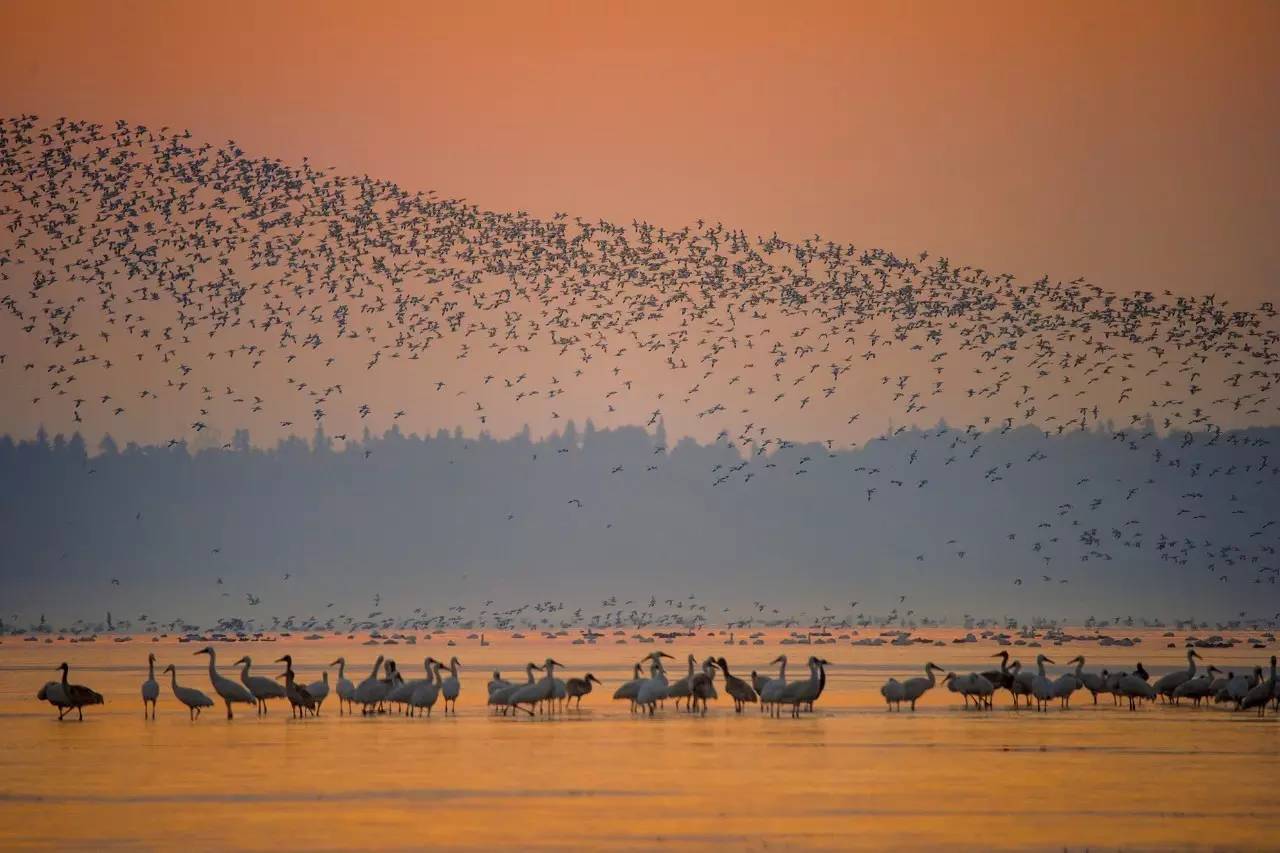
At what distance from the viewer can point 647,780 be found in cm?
2481

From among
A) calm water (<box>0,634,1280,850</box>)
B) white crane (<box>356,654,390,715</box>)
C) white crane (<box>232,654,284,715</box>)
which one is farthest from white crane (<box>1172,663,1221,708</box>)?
white crane (<box>232,654,284,715</box>)

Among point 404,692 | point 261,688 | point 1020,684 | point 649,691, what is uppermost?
point 261,688

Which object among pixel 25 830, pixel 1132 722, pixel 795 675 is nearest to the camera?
pixel 25 830

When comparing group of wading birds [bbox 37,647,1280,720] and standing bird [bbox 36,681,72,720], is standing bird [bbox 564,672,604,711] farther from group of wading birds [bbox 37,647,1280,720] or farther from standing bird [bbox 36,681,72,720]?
standing bird [bbox 36,681,72,720]

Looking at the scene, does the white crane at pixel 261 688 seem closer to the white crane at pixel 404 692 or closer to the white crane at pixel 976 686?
the white crane at pixel 404 692

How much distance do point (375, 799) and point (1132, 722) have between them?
685 inches

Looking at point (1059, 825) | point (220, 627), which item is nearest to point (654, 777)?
point (1059, 825)

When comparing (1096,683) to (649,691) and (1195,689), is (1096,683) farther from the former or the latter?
(649,691)

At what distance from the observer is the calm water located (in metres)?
19.9

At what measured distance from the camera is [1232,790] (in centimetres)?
2331

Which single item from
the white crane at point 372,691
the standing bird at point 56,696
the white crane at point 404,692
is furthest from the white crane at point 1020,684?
the standing bird at point 56,696

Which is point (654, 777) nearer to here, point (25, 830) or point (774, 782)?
point (774, 782)

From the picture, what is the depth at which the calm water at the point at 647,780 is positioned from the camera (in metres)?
Answer: 19.9

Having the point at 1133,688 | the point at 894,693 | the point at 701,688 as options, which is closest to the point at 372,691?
the point at 701,688
